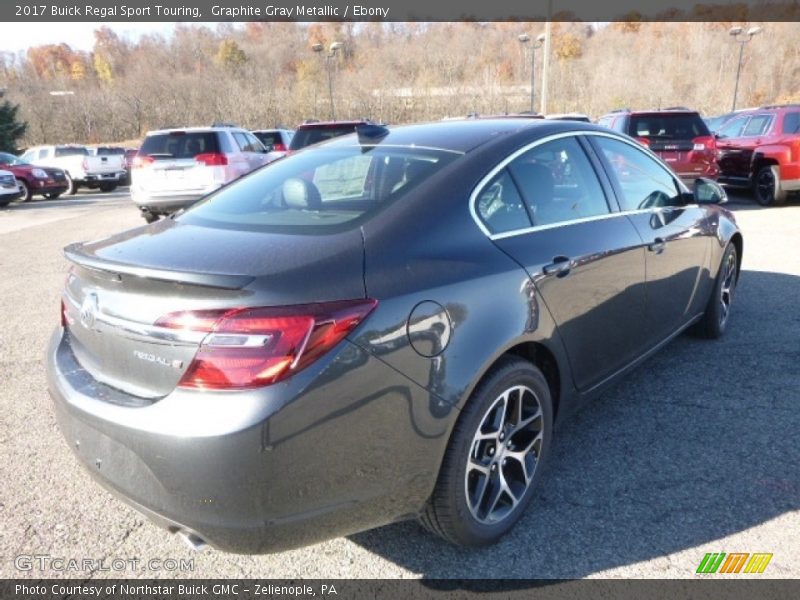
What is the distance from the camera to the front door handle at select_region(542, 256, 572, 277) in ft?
8.59

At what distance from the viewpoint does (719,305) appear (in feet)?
14.9

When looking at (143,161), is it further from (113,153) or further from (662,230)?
(113,153)

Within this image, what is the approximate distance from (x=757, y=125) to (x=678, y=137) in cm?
225

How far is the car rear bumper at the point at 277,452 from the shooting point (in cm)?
179

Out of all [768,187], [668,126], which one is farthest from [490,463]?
[768,187]

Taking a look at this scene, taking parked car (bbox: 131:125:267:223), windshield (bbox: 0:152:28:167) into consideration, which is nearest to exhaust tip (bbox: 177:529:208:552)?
parked car (bbox: 131:125:267:223)

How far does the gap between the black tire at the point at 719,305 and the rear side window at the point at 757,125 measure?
28.0ft

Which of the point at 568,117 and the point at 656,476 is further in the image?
the point at 568,117

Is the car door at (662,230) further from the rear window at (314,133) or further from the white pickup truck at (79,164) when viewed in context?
the white pickup truck at (79,164)

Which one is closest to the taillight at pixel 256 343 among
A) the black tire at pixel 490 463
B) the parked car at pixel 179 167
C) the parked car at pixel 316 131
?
the black tire at pixel 490 463

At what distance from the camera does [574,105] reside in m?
46.9

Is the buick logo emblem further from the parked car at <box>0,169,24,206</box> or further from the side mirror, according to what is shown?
the parked car at <box>0,169,24,206</box>

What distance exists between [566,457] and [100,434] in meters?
2.18

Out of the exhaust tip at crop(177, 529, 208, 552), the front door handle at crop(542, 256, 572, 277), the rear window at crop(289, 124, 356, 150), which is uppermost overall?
the rear window at crop(289, 124, 356, 150)
